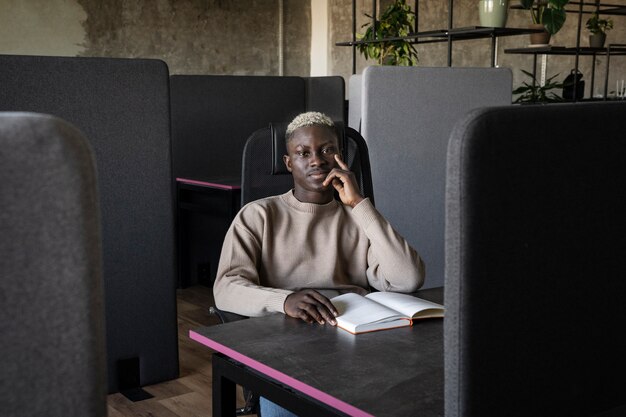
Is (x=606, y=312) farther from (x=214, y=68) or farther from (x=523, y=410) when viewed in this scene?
(x=214, y=68)

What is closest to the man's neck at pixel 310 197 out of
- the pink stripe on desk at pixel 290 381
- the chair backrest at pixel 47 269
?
the pink stripe on desk at pixel 290 381

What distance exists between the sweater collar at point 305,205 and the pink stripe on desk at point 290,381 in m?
0.66

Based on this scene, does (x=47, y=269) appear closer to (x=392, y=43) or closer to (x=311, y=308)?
(x=311, y=308)

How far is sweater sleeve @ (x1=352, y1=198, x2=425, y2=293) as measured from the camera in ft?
6.33

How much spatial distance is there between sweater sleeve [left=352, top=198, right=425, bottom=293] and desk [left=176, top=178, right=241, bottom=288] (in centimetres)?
218

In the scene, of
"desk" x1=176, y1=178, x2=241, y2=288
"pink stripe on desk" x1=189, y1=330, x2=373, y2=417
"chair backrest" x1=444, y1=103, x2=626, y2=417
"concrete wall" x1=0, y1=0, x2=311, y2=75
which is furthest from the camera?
"concrete wall" x1=0, y1=0, x2=311, y2=75

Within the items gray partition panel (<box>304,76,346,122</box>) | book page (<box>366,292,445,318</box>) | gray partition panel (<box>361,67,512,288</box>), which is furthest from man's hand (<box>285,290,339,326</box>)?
gray partition panel (<box>304,76,346,122</box>)

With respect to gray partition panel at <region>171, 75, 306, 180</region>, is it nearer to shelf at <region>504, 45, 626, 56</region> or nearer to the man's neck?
shelf at <region>504, 45, 626, 56</region>

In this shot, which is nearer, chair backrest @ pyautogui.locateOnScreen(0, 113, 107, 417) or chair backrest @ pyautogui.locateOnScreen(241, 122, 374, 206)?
chair backrest @ pyautogui.locateOnScreen(0, 113, 107, 417)

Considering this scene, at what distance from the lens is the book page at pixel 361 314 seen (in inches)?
57.7

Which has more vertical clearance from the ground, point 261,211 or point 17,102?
point 17,102

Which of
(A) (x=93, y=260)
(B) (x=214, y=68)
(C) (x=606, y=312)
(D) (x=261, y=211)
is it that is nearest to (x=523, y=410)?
(C) (x=606, y=312)

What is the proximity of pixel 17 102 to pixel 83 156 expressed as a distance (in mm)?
2102

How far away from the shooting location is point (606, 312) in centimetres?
107
